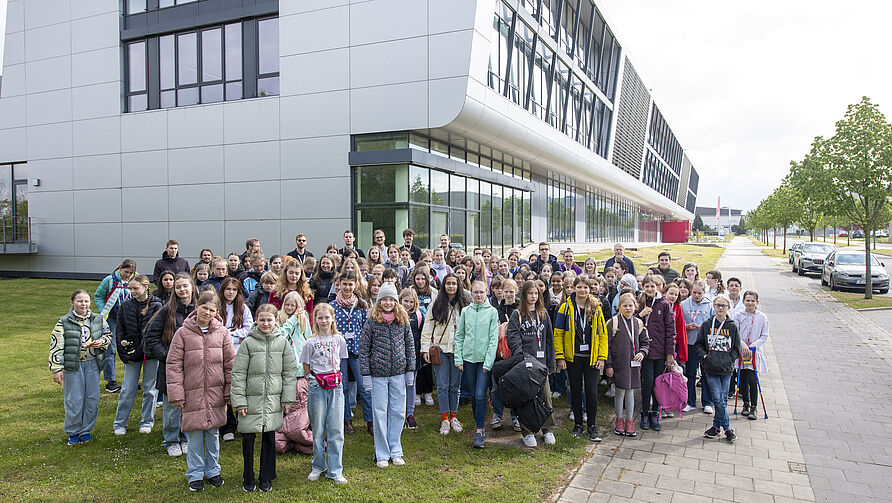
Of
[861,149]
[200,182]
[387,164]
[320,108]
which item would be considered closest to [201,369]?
[387,164]

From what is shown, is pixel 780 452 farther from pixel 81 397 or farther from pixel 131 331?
pixel 81 397

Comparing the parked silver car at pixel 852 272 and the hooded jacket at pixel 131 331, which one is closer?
the hooded jacket at pixel 131 331

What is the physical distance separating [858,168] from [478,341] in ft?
59.7

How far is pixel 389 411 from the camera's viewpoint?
5.43 m

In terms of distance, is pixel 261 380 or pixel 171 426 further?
pixel 171 426

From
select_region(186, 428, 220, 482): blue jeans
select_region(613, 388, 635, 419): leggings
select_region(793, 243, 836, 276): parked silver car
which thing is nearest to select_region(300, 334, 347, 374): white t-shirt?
select_region(186, 428, 220, 482): blue jeans

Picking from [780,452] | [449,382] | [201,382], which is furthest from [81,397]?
[780,452]

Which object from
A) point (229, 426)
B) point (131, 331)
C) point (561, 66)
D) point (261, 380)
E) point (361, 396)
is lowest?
point (229, 426)

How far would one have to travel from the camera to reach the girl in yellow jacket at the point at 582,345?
600 cm

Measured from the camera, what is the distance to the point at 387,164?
50.9 feet

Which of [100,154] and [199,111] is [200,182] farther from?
[100,154]

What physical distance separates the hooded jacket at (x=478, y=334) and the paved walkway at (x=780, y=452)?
1520 mm

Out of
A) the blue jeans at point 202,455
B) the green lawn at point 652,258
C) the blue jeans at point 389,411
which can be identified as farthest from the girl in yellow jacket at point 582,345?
the green lawn at point 652,258

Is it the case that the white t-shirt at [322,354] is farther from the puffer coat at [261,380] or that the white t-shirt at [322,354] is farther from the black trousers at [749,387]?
the black trousers at [749,387]
